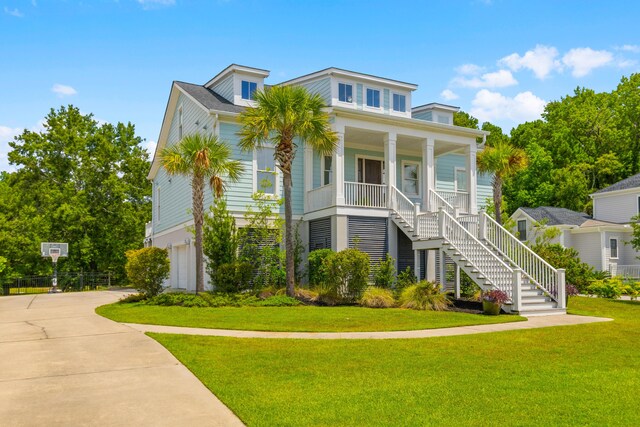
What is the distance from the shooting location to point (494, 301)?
15.0m

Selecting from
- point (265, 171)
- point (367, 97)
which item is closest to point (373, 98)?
point (367, 97)

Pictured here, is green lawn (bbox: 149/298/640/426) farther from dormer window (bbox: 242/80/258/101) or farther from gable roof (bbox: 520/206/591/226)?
gable roof (bbox: 520/206/591/226)

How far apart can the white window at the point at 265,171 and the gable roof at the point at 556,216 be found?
22.0 metres

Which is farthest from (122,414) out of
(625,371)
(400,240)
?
(400,240)

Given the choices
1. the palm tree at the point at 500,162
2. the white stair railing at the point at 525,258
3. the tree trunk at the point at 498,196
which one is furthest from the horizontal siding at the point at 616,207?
the white stair railing at the point at 525,258

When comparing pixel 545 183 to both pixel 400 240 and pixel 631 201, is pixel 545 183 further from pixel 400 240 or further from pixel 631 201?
pixel 400 240

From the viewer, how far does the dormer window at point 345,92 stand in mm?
23938

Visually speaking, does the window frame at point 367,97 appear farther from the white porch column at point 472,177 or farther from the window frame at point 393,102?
the white porch column at point 472,177

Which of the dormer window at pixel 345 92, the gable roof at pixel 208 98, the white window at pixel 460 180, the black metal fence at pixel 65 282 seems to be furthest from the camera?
the black metal fence at pixel 65 282

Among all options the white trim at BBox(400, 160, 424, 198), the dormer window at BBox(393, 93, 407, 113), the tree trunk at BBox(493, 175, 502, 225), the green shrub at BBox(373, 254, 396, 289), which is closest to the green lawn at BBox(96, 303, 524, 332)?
the green shrub at BBox(373, 254, 396, 289)

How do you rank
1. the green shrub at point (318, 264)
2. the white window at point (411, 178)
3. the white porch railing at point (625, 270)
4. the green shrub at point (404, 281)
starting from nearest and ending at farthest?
the green shrub at point (404, 281) → the green shrub at point (318, 264) → the white window at point (411, 178) → the white porch railing at point (625, 270)

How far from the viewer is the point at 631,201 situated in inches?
1371

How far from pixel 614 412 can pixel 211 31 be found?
12.2 m

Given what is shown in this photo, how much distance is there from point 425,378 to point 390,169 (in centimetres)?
1423
